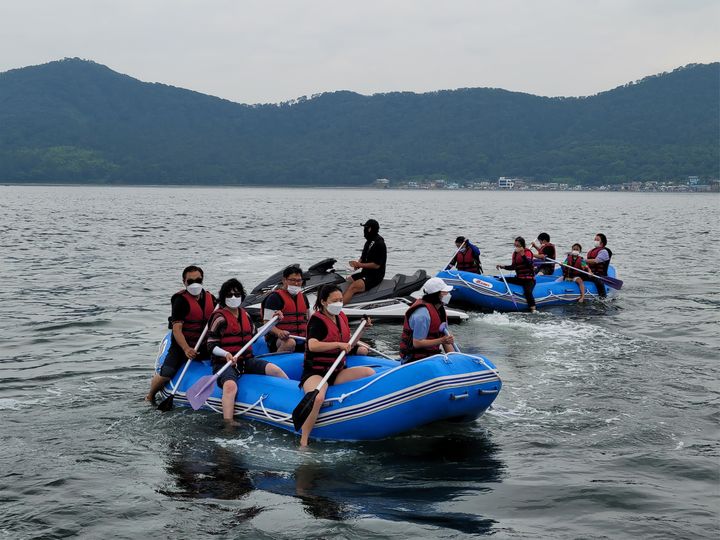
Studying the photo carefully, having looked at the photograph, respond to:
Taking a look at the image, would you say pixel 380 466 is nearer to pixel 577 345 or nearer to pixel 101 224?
pixel 577 345

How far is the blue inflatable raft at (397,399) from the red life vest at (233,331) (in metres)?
0.78

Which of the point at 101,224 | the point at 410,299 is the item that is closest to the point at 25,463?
the point at 410,299

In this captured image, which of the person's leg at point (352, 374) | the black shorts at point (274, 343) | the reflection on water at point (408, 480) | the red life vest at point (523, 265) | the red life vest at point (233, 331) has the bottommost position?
the reflection on water at point (408, 480)

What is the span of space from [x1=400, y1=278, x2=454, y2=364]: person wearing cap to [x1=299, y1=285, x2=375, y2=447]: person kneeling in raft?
0.64 m

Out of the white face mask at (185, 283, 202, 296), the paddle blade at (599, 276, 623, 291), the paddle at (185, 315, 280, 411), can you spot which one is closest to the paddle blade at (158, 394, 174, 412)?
the paddle at (185, 315, 280, 411)

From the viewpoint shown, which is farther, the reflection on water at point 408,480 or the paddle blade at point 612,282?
the paddle blade at point 612,282

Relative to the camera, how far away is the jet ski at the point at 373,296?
16672 millimetres

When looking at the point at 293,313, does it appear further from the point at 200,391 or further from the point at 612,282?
the point at 612,282

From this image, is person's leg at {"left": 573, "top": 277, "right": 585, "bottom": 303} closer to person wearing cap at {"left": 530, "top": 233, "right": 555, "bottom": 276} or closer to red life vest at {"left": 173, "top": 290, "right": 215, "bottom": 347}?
person wearing cap at {"left": 530, "top": 233, "right": 555, "bottom": 276}

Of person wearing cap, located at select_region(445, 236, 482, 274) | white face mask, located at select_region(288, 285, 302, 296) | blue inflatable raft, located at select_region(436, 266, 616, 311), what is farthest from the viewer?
person wearing cap, located at select_region(445, 236, 482, 274)

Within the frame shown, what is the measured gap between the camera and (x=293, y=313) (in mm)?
11047

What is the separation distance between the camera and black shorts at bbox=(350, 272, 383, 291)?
17.0 metres

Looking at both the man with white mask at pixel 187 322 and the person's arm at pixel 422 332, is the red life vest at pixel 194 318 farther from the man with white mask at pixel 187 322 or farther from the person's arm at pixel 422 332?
the person's arm at pixel 422 332

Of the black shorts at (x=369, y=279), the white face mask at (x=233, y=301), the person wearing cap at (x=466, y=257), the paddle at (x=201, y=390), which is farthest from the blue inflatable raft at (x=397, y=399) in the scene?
the person wearing cap at (x=466, y=257)
